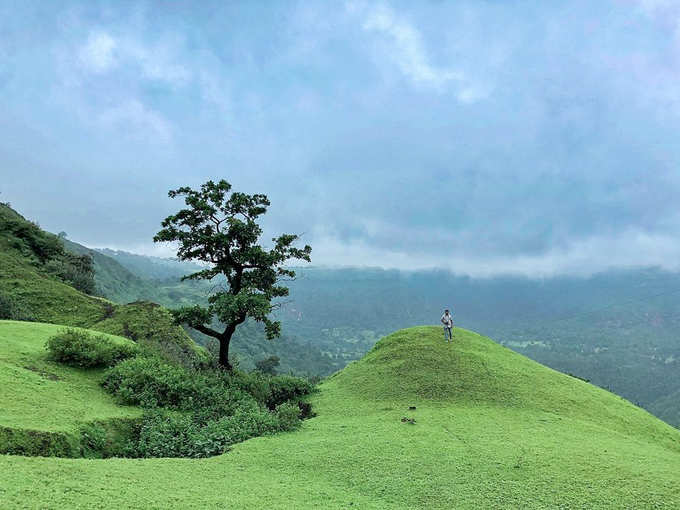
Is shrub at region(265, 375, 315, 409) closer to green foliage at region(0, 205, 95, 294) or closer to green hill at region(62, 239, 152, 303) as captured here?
green foliage at region(0, 205, 95, 294)

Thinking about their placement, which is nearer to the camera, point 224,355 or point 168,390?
point 168,390

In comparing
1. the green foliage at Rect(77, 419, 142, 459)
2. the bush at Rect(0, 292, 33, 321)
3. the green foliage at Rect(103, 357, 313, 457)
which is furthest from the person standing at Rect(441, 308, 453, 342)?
the bush at Rect(0, 292, 33, 321)

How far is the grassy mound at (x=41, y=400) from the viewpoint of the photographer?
1070 cm

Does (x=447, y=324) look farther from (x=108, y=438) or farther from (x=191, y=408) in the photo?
(x=108, y=438)

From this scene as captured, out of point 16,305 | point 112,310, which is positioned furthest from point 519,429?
point 16,305

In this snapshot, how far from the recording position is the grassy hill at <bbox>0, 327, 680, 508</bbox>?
28.3ft

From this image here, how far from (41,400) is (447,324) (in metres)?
21.3

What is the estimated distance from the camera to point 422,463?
40.0 feet

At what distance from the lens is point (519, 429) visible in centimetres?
1584

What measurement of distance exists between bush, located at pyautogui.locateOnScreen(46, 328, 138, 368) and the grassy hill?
843cm

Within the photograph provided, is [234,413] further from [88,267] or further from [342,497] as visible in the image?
[88,267]

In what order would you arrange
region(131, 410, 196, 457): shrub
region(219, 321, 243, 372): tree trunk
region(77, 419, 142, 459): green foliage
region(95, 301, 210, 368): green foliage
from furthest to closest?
region(95, 301, 210, 368): green foliage < region(219, 321, 243, 372): tree trunk < region(131, 410, 196, 457): shrub < region(77, 419, 142, 459): green foliage

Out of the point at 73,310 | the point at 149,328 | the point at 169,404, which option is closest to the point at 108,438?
the point at 169,404

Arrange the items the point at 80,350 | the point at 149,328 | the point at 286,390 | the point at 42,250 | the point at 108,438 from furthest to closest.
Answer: the point at 42,250 → the point at 149,328 → the point at 286,390 → the point at 80,350 → the point at 108,438
